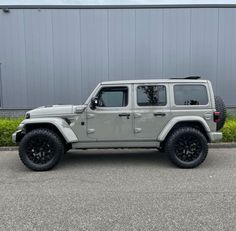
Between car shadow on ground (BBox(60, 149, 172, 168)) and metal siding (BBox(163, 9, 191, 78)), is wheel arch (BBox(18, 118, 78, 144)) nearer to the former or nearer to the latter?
car shadow on ground (BBox(60, 149, 172, 168))

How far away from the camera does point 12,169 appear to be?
624 cm

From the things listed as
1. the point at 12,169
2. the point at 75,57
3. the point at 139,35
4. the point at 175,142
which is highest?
the point at 139,35

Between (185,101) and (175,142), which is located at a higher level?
(185,101)

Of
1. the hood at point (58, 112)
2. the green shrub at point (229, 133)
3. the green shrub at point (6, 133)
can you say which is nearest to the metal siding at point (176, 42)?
the green shrub at point (229, 133)

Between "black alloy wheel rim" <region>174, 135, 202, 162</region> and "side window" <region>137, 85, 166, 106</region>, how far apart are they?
0.89 metres

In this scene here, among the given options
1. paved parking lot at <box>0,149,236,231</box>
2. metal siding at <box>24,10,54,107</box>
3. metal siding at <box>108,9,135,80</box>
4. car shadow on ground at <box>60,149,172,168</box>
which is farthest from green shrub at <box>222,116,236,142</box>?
metal siding at <box>24,10,54,107</box>

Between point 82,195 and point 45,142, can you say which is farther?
point 45,142

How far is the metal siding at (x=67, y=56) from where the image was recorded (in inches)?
419

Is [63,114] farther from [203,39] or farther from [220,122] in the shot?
[203,39]

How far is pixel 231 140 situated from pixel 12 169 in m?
5.74

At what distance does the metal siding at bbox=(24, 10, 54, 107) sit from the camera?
34.9 ft

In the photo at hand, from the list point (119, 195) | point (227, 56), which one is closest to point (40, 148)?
point (119, 195)

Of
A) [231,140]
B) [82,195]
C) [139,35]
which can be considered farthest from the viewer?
[139,35]

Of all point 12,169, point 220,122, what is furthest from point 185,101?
point 12,169
